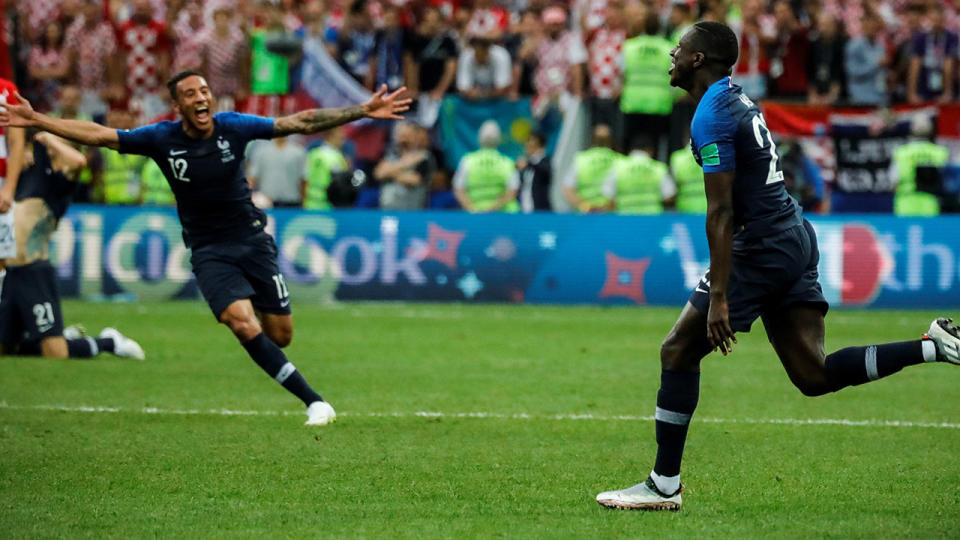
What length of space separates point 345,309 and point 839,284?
612 cm

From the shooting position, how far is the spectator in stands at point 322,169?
771 inches

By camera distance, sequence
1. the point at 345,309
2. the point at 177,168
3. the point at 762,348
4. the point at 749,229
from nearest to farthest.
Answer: the point at 749,229 < the point at 177,168 < the point at 762,348 < the point at 345,309

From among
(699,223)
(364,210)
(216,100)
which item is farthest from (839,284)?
(216,100)

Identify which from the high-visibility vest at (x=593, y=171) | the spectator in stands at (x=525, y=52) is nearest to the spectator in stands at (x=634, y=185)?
the high-visibility vest at (x=593, y=171)

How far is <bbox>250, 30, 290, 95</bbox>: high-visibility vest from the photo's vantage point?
20641 millimetres

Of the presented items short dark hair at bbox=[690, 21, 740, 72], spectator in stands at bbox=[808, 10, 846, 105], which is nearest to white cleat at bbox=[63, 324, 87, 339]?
short dark hair at bbox=[690, 21, 740, 72]

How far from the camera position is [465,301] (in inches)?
701

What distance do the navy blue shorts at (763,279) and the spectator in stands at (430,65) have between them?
14159 mm

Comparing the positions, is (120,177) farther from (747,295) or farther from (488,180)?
(747,295)

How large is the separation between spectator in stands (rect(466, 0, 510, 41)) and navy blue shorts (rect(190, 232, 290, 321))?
37.1 feet

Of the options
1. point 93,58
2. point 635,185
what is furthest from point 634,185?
point 93,58

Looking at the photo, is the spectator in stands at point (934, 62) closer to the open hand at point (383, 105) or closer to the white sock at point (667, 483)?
the open hand at point (383, 105)

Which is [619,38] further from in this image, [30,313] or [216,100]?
[30,313]

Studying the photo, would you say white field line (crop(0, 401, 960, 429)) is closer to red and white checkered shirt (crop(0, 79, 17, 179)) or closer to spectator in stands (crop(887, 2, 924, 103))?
red and white checkered shirt (crop(0, 79, 17, 179))
